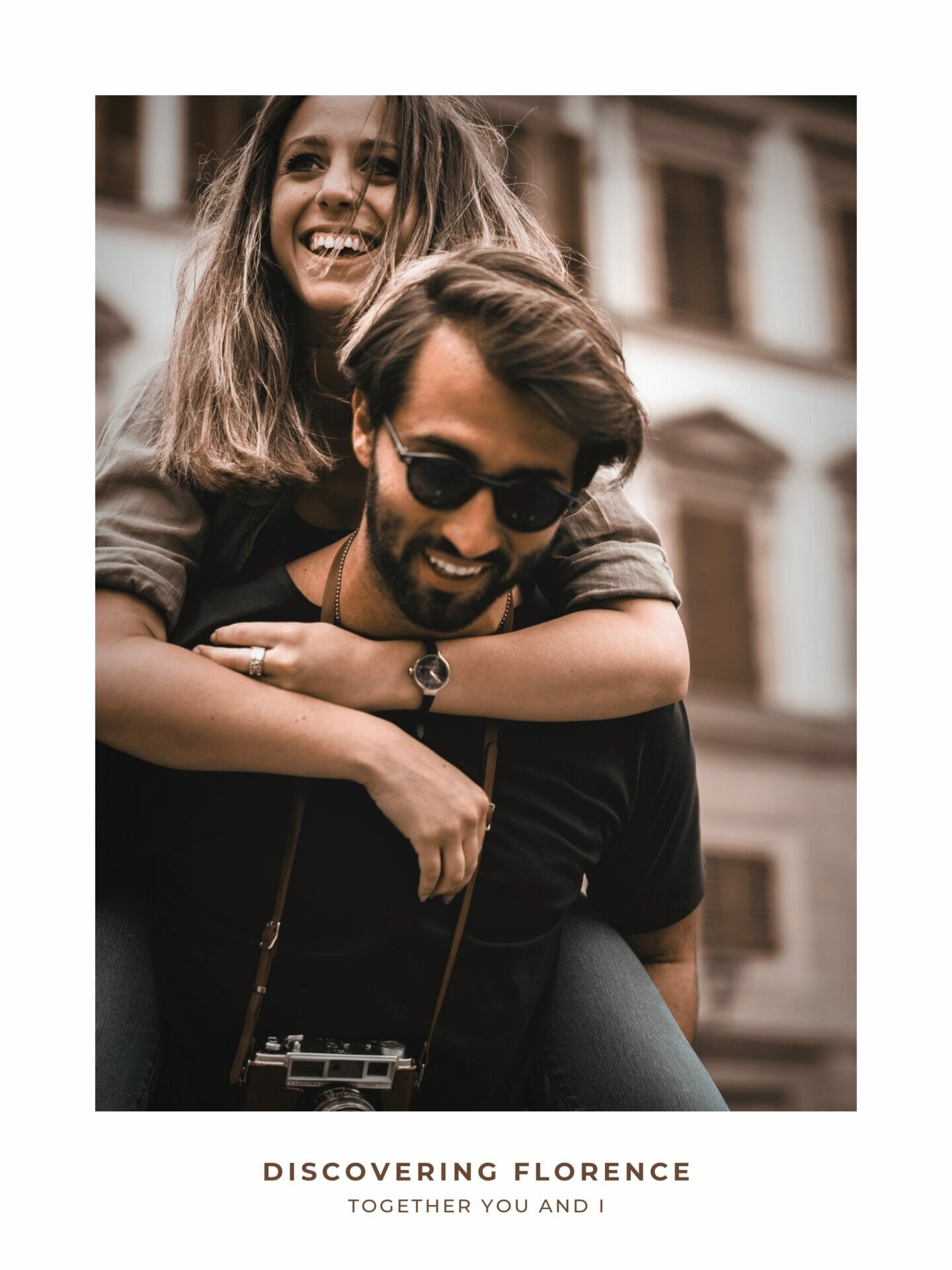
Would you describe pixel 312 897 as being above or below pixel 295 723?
below

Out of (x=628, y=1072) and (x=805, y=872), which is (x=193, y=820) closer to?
(x=628, y=1072)

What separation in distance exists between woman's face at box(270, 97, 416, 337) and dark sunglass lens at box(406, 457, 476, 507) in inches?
17.5

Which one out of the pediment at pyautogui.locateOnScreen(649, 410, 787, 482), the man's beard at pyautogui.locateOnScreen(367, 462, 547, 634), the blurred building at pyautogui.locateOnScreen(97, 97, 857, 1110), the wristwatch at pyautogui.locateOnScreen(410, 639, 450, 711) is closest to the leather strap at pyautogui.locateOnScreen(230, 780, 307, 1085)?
the wristwatch at pyautogui.locateOnScreen(410, 639, 450, 711)

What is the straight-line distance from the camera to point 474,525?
2781 mm

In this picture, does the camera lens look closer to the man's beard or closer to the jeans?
the jeans

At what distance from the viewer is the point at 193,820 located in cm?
284

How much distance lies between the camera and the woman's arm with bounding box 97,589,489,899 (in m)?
2.74

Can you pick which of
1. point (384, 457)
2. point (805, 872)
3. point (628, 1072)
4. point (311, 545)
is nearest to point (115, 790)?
point (311, 545)

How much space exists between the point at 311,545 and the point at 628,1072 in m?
1.26

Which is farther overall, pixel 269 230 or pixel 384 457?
pixel 269 230

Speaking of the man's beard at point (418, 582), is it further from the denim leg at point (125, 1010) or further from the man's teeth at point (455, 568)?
the denim leg at point (125, 1010)

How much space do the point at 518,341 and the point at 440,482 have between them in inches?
11.9

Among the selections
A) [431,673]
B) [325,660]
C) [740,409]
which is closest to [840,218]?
[740,409]
